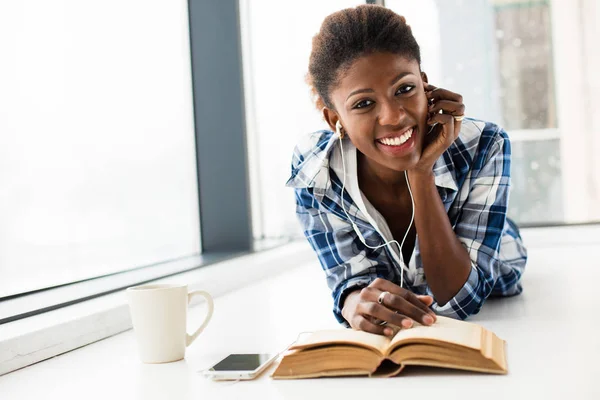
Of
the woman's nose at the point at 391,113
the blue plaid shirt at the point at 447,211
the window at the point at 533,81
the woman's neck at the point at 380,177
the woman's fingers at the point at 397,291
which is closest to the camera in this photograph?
the woman's fingers at the point at 397,291

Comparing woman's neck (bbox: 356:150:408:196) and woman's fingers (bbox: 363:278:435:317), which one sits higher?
woman's neck (bbox: 356:150:408:196)

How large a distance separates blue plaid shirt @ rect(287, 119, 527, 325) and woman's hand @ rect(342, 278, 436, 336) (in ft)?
0.70

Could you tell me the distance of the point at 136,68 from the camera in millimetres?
2139

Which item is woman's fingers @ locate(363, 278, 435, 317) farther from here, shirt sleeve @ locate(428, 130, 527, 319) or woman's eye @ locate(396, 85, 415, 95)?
woman's eye @ locate(396, 85, 415, 95)

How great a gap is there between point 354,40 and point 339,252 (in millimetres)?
440

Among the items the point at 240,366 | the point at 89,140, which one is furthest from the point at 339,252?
the point at 89,140

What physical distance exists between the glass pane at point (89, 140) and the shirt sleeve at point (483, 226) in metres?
0.95

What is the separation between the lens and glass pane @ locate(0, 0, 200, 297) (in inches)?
63.0

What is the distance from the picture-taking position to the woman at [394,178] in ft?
4.35

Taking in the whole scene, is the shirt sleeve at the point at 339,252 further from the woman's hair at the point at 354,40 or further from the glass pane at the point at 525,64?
the glass pane at the point at 525,64

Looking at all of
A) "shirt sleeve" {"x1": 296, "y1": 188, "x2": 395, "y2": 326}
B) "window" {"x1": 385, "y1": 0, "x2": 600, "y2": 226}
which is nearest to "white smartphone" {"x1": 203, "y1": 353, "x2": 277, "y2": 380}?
"shirt sleeve" {"x1": 296, "y1": 188, "x2": 395, "y2": 326}

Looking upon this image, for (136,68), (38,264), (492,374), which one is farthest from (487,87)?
(492,374)

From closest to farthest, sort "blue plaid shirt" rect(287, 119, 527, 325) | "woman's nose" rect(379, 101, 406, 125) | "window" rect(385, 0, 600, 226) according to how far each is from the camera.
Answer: "woman's nose" rect(379, 101, 406, 125) < "blue plaid shirt" rect(287, 119, 527, 325) < "window" rect(385, 0, 600, 226)

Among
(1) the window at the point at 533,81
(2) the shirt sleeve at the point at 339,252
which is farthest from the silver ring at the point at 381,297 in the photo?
(1) the window at the point at 533,81
